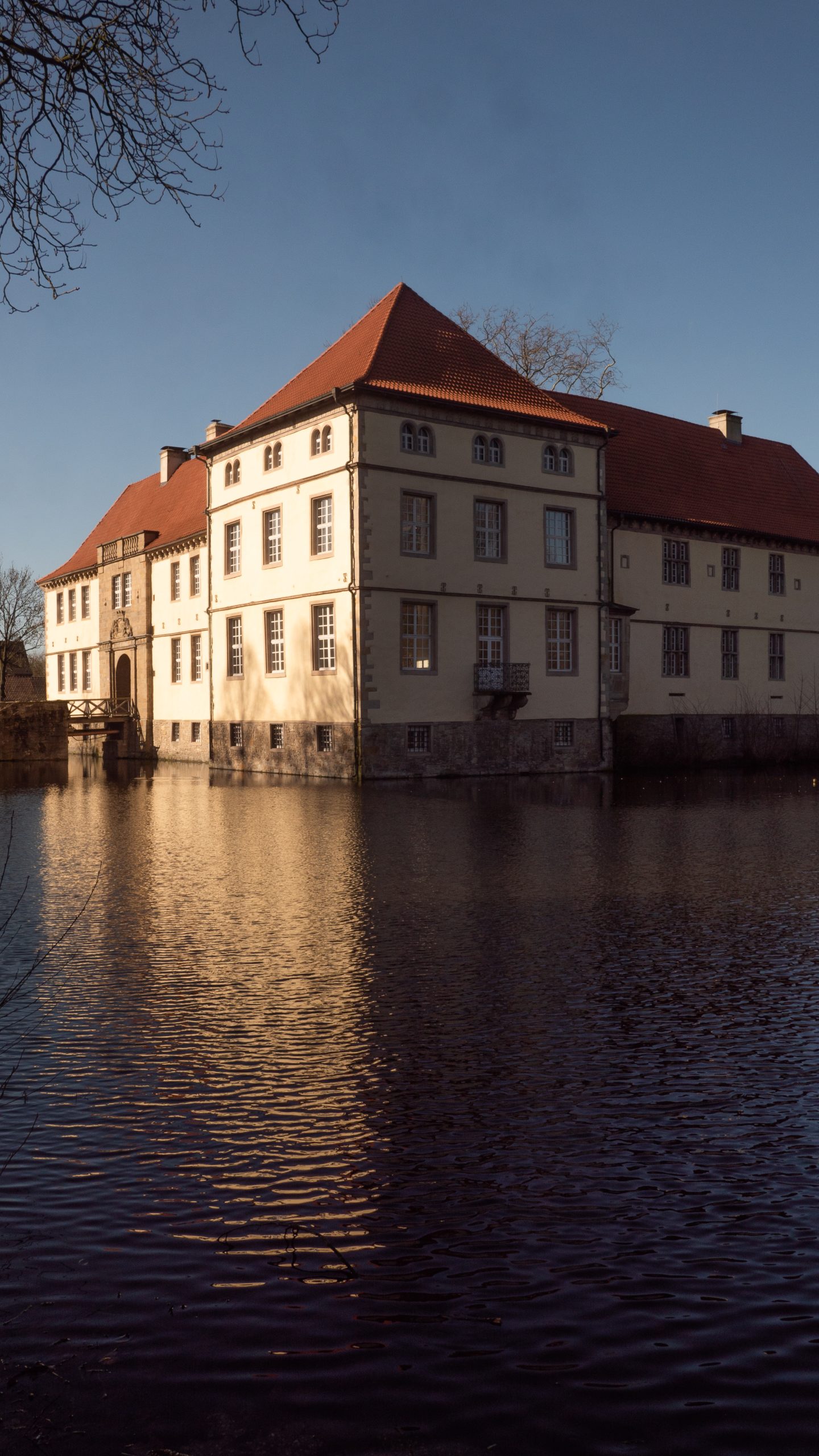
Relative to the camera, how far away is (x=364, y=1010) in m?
6.84

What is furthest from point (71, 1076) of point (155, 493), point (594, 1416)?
point (155, 493)

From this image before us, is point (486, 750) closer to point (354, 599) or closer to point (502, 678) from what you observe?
point (502, 678)

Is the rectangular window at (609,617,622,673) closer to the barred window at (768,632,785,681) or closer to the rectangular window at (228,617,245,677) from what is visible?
the barred window at (768,632,785,681)

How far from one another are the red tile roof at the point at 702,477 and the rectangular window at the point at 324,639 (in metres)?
10.4

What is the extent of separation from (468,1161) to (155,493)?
5134cm

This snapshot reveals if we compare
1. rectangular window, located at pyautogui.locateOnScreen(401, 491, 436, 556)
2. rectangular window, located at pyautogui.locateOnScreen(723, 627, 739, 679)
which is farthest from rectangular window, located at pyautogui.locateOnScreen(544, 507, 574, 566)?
rectangular window, located at pyautogui.locateOnScreen(723, 627, 739, 679)

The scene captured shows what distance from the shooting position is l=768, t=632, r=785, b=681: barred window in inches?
1764

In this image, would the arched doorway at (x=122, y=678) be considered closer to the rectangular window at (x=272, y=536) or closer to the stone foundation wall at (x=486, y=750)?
the rectangular window at (x=272, y=536)

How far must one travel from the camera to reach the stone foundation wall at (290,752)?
31.2 meters

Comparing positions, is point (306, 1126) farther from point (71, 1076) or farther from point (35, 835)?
point (35, 835)

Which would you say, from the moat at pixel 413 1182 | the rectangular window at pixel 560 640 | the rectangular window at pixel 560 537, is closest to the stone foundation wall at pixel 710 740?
the rectangular window at pixel 560 640

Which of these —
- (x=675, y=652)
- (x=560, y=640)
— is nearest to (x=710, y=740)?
(x=675, y=652)

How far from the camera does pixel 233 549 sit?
125ft

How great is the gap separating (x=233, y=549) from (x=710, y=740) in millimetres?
16555
